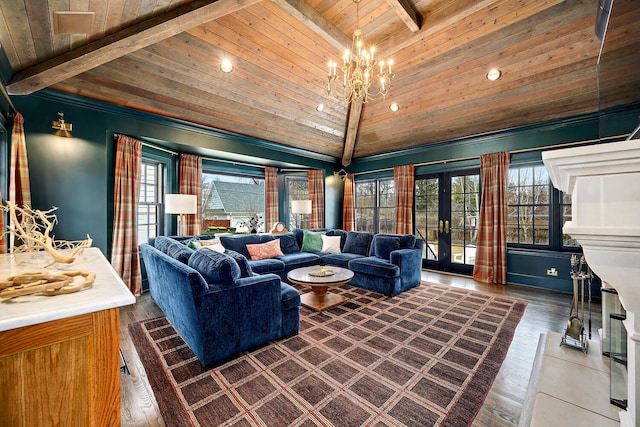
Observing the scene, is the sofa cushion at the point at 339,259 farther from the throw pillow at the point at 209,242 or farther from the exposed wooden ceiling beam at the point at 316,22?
the exposed wooden ceiling beam at the point at 316,22

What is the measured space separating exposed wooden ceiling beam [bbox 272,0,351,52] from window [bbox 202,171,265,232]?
3.33 metres

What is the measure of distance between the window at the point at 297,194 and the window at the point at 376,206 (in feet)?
4.65

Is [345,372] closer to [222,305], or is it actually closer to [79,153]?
[222,305]

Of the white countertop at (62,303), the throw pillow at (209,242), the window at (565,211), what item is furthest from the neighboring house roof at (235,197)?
the window at (565,211)

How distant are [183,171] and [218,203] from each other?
3.46 ft

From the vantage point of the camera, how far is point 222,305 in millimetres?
2115

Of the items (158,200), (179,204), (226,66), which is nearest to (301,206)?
(179,204)

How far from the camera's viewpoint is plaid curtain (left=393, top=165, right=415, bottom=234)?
568 cm

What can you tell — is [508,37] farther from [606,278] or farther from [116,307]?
[116,307]

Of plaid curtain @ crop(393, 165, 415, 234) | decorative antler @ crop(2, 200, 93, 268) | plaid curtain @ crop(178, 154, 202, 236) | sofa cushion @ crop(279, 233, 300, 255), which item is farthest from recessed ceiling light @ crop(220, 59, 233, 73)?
plaid curtain @ crop(393, 165, 415, 234)

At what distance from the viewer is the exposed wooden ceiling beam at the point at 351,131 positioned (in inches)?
206

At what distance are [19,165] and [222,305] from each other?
268 centimetres

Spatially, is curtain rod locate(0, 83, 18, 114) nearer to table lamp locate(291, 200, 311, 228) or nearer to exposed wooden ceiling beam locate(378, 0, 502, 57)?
table lamp locate(291, 200, 311, 228)

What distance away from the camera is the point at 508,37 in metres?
3.34
